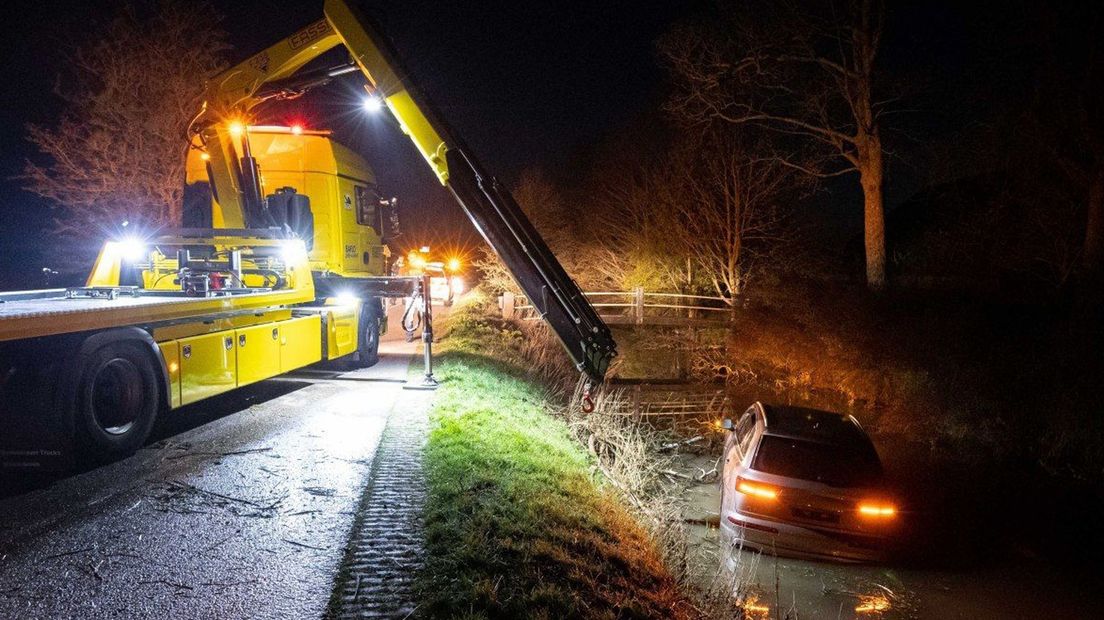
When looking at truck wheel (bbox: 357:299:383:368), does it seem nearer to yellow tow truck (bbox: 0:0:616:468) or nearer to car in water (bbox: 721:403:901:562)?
yellow tow truck (bbox: 0:0:616:468)

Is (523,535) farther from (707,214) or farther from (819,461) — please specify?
(707,214)

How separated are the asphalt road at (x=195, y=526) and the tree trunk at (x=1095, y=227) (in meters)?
14.2

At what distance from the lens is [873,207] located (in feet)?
55.1

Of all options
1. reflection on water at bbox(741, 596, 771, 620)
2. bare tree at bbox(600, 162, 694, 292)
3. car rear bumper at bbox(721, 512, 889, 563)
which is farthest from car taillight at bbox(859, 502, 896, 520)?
bare tree at bbox(600, 162, 694, 292)

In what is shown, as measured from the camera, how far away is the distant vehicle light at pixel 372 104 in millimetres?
8795

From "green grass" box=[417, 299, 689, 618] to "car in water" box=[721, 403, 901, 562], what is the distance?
49.6 inches

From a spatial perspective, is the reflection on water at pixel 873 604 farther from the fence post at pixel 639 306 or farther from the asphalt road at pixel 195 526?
the fence post at pixel 639 306

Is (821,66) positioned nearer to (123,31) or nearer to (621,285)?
(621,285)

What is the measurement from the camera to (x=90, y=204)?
1916 centimetres

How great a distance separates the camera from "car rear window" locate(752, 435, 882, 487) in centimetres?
650

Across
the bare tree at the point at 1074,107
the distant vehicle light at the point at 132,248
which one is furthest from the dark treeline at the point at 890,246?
the distant vehicle light at the point at 132,248

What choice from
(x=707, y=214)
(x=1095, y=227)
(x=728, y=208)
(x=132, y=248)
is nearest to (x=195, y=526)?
(x=132, y=248)

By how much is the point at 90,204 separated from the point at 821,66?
67.0ft

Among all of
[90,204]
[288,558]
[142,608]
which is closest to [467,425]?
[288,558]
